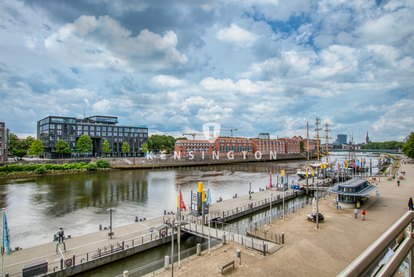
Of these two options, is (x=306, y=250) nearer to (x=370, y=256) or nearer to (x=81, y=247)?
(x=370, y=256)

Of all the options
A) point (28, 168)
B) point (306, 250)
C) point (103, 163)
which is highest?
point (103, 163)

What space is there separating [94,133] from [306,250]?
5468 inches

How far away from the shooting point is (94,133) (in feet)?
Result: 443

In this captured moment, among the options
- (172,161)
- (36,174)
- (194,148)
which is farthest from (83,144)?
(194,148)

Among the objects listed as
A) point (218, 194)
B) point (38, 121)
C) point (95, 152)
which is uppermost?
point (38, 121)

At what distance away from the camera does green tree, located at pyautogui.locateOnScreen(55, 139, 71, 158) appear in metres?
113

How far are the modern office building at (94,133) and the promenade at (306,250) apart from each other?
12849 cm

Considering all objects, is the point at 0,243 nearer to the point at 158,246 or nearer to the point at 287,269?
the point at 158,246

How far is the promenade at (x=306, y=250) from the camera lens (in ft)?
52.1

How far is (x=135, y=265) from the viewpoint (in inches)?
803

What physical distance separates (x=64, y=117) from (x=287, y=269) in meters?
140

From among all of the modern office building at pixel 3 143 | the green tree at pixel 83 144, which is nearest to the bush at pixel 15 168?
the modern office building at pixel 3 143

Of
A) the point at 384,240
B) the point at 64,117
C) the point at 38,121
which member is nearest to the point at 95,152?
the point at 64,117

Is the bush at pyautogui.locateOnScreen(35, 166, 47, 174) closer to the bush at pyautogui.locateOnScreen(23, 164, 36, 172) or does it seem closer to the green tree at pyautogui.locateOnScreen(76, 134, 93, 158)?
the bush at pyautogui.locateOnScreen(23, 164, 36, 172)
